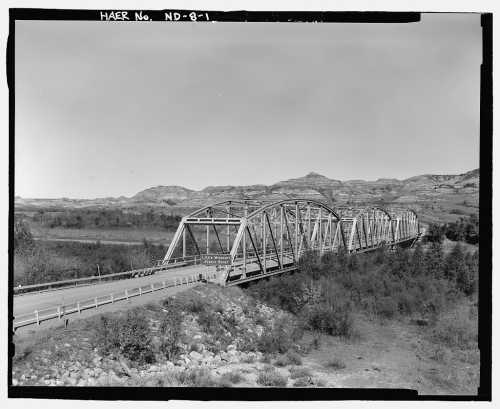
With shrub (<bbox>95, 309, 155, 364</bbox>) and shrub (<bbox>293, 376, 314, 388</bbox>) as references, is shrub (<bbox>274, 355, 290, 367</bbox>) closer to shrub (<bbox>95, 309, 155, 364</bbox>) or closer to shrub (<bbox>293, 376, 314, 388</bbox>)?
shrub (<bbox>293, 376, 314, 388</bbox>)

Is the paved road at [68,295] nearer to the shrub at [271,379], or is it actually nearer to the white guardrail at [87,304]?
the white guardrail at [87,304]

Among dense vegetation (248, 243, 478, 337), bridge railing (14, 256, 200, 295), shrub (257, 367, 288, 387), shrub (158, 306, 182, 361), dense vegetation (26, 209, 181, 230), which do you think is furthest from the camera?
dense vegetation (26, 209, 181, 230)

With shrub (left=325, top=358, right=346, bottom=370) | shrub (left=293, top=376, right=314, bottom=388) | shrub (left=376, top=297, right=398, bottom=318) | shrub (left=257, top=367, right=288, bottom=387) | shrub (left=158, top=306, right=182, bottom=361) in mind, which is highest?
shrub (left=158, top=306, right=182, bottom=361)

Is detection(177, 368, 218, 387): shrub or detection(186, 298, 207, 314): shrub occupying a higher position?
detection(186, 298, 207, 314): shrub

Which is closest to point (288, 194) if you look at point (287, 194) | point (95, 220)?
point (287, 194)

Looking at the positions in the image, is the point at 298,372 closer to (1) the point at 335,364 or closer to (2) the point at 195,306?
(1) the point at 335,364

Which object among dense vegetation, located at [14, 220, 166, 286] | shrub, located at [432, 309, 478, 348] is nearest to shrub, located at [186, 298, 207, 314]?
dense vegetation, located at [14, 220, 166, 286]
